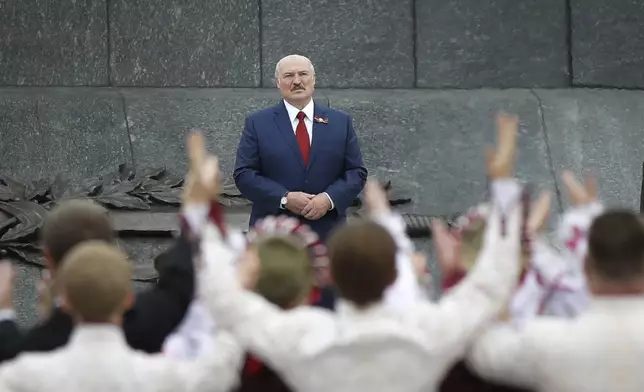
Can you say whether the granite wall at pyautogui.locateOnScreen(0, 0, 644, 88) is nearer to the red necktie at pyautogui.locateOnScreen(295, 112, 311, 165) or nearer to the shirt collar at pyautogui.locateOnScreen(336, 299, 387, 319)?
the red necktie at pyautogui.locateOnScreen(295, 112, 311, 165)

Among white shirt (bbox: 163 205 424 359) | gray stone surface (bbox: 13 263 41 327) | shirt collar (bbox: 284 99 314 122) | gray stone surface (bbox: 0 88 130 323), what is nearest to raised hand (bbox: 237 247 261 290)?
white shirt (bbox: 163 205 424 359)

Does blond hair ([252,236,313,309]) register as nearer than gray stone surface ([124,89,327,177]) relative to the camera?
Yes

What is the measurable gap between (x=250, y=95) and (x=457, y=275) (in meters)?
6.09

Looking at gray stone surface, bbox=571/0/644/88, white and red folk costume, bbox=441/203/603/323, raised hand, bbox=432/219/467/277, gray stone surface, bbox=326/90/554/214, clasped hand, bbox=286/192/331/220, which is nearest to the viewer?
raised hand, bbox=432/219/467/277

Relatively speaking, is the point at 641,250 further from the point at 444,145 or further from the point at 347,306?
the point at 444,145

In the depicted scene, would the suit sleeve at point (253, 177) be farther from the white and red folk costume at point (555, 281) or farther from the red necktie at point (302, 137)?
the white and red folk costume at point (555, 281)

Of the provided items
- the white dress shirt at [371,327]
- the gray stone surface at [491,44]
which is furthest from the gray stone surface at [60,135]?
the white dress shirt at [371,327]

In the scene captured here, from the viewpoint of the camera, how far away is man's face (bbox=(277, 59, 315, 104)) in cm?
704

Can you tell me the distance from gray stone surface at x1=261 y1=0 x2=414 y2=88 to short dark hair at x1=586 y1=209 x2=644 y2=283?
6.72 m

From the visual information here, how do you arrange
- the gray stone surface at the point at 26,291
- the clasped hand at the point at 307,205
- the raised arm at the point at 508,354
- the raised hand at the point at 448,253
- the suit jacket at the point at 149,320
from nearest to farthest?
1. the raised arm at the point at 508,354
2. the suit jacket at the point at 149,320
3. the raised hand at the point at 448,253
4. the clasped hand at the point at 307,205
5. the gray stone surface at the point at 26,291

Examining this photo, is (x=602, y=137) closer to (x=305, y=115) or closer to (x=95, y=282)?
(x=305, y=115)

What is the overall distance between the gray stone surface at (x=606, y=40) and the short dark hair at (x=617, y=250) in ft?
22.7

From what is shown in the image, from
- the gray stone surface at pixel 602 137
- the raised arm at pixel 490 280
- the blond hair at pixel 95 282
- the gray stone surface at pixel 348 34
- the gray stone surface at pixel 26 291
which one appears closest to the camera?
the blond hair at pixel 95 282

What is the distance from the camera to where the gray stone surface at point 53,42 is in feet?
33.8
